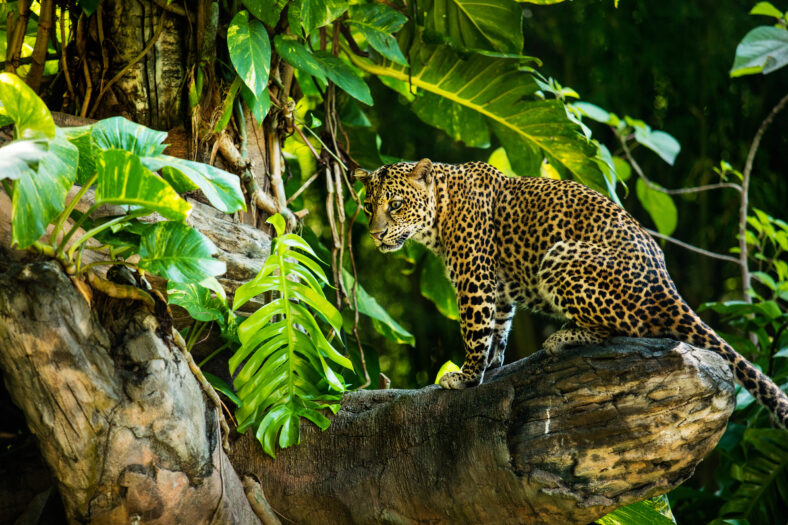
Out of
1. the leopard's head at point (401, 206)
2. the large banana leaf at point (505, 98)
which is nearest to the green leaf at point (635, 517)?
the leopard's head at point (401, 206)

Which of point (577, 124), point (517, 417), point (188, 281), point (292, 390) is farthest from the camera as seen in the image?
point (577, 124)

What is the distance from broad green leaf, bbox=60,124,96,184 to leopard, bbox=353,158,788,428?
1.33m

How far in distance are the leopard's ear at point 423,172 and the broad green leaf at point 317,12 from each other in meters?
0.75

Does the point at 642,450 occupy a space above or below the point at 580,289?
below

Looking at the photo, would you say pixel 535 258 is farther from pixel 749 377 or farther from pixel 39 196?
pixel 39 196

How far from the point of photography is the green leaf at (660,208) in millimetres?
5637

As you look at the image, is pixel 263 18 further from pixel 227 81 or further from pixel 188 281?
pixel 188 281

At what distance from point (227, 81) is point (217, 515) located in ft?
6.59

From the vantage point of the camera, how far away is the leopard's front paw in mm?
3209

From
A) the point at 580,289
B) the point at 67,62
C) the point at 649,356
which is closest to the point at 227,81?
the point at 67,62

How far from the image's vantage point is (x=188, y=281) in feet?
7.99

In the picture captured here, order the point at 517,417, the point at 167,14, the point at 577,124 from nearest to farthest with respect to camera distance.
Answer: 1. the point at 517,417
2. the point at 167,14
3. the point at 577,124

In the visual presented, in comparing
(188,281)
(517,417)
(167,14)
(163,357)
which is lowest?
(517,417)

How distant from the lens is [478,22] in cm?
459
